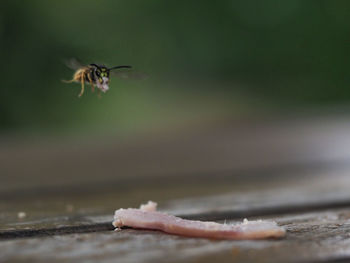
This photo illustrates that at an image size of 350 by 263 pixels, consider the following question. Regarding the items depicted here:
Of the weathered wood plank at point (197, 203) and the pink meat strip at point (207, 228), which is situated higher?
the weathered wood plank at point (197, 203)

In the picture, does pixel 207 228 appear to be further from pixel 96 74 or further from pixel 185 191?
pixel 185 191

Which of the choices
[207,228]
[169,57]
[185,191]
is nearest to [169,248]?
[207,228]

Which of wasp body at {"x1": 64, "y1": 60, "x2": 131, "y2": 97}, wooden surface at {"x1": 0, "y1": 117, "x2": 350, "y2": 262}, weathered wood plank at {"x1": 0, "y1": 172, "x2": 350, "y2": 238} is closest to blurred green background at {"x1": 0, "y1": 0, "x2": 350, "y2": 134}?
wooden surface at {"x1": 0, "y1": 117, "x2": 350, "y2": 262}

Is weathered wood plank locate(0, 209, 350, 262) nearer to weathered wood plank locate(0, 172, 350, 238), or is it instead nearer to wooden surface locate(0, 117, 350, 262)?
wooden surface locate(0, 117, 350, 262)

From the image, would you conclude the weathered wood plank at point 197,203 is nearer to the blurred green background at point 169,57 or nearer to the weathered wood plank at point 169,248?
the weathered wood plank at point 169,248

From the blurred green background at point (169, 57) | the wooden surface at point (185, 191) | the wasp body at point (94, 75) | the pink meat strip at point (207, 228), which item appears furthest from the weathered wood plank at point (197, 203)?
the blurred green background at point (169, 57)
